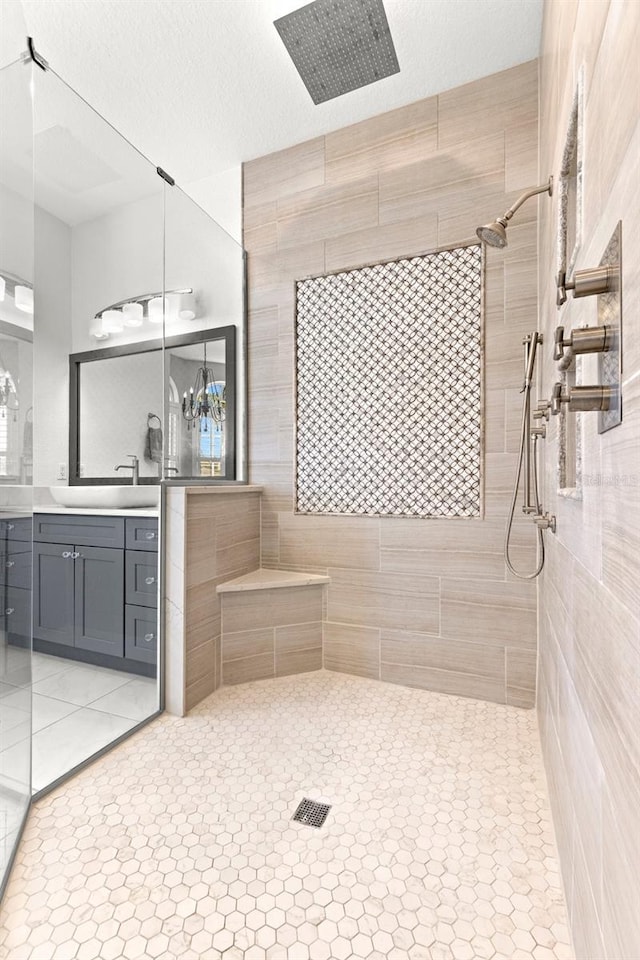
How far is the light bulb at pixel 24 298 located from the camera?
1409 mm

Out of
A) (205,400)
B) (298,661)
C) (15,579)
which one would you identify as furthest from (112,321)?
(298,661)

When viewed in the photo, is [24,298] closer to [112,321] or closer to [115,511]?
[112,321]

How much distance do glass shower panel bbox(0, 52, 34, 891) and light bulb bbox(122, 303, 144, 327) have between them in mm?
645

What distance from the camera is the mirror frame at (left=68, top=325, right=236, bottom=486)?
6.34 ft

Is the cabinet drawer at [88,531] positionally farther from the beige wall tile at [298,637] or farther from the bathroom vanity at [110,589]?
the beige wall tile at [298,637]

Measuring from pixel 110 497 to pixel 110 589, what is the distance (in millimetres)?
417

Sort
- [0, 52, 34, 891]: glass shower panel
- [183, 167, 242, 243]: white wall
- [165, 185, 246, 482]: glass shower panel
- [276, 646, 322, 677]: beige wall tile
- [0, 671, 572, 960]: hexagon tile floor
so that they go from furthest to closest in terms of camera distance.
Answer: [183, 167, 242, 243]: white wall
[276, 646, 322, 677]: beige wall tile
[165, 185, 246, 482]: glass shower panel
[0, 52, 34, 891]: glass shower panel
[0, 671, 572, 960]: hexagon tile floor

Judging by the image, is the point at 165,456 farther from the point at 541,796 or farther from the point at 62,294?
the point at 541,796

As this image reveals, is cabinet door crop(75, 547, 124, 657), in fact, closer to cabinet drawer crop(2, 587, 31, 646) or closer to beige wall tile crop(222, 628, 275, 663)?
beige wall tile crop(222, 628, 275, 663)

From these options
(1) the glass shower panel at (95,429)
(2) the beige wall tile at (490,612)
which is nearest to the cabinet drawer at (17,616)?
(1) the glass shower panel at (95,429)

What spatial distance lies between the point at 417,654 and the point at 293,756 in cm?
83

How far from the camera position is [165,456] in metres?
2.27

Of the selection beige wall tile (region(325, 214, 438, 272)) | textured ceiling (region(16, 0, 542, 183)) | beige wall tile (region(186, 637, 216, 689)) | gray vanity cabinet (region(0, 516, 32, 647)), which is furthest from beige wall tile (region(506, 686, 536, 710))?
textured ceiling (region(16, 0, 542, 183))

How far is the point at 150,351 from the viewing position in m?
2.25
